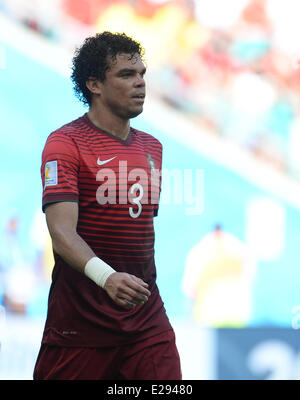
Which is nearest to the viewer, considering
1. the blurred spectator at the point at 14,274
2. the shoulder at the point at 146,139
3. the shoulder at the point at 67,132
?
the shoulder at the point at 67,132

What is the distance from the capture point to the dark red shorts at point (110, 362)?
284cm

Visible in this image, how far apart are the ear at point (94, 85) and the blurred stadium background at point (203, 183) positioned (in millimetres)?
1852

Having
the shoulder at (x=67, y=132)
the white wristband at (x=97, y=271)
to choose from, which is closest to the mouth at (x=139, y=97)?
the shoulder at (x=67, y=132)

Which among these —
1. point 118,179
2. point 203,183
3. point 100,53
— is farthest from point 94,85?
point 203,183

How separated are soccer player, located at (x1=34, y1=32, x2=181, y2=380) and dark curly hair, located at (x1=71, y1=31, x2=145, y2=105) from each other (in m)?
0.05

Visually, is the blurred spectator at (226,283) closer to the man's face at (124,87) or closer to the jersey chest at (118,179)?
the jersey chest at (118,179)

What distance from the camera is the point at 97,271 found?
2.58 metres

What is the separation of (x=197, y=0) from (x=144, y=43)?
0.42 m

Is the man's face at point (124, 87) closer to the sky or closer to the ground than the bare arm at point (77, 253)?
closer to the sky

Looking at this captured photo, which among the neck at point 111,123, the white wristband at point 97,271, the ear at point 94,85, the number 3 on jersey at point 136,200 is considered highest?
the ear at point 94,85

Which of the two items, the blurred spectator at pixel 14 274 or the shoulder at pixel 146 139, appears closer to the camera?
the shoulder at pixel 146 139

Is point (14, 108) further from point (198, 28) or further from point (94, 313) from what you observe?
point (94, 313)

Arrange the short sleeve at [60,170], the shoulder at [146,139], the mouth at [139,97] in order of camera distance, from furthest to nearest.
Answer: the shoulder at [146,139] → the mouth at [139,97] → the short sleeve at [60,170]

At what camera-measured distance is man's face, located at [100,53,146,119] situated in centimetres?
299
